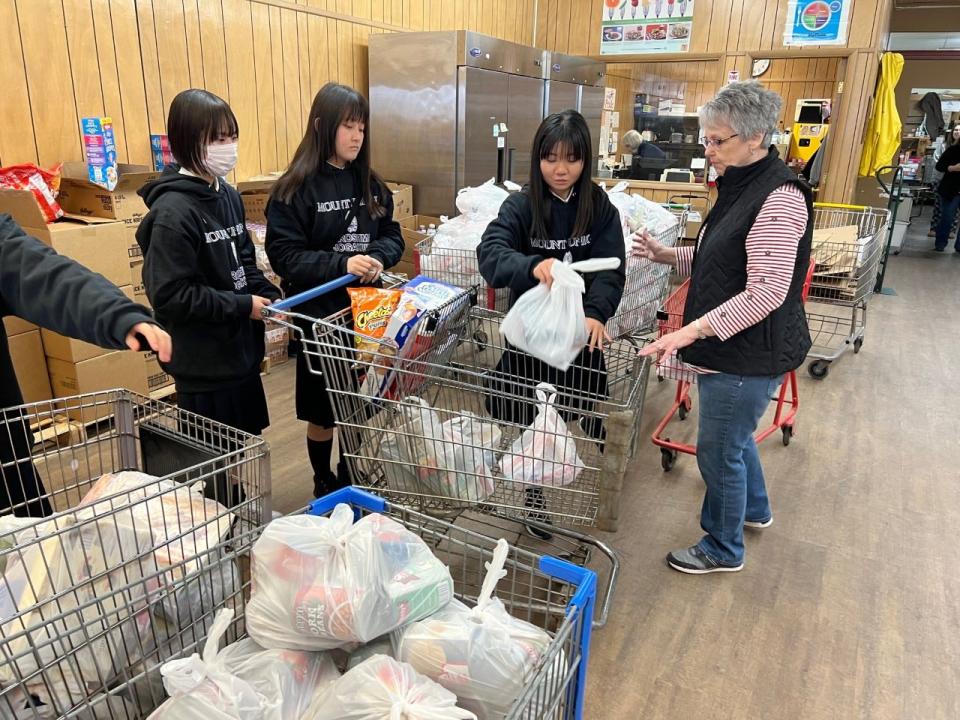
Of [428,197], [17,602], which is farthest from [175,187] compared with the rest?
[428,197]

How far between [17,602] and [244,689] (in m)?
0.50

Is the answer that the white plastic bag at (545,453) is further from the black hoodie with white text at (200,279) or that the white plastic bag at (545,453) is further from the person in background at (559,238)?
the black hoodie with white text at (200,279)

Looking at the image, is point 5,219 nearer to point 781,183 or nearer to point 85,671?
point 85,671

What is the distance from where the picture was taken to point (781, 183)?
1905 millimetres

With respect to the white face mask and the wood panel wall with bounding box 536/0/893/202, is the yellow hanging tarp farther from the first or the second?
the white face mask

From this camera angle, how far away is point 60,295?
56.1 inches

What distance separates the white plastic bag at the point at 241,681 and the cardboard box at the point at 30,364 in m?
2.62

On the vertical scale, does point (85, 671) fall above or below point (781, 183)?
below

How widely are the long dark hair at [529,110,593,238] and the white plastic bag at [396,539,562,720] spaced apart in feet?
Answer: 4.61

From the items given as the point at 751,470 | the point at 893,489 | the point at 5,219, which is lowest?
the point at 893,489

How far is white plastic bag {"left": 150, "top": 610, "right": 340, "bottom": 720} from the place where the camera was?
1003 millimetres

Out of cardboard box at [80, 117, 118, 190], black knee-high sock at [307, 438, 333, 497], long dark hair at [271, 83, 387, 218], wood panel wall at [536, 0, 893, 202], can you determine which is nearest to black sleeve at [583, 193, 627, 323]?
long dark hair at [271, 83, 387, 218]

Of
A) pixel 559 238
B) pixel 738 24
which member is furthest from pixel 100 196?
pixel 738 24

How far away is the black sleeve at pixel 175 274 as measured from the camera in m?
1.92
